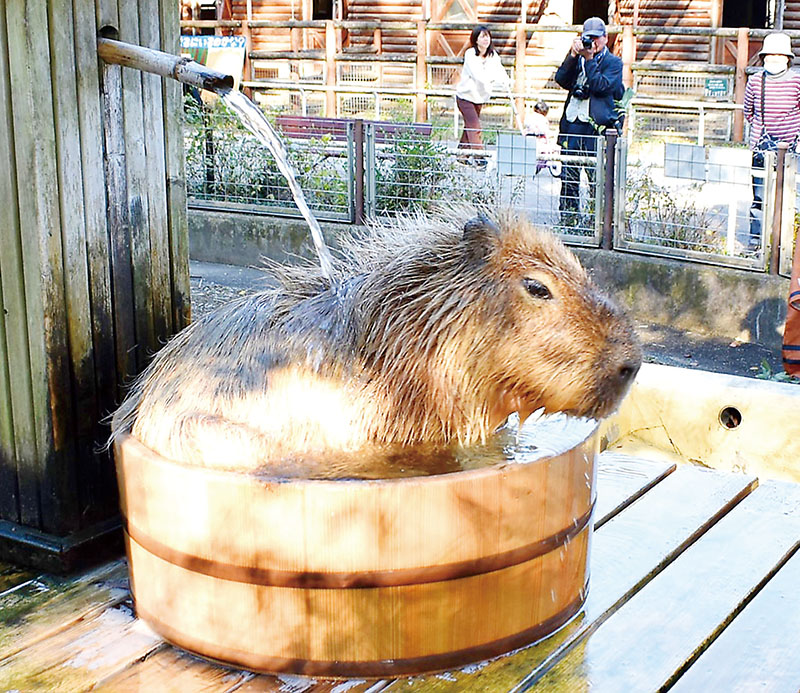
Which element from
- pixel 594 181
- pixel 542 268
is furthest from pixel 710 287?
pixel 542 268

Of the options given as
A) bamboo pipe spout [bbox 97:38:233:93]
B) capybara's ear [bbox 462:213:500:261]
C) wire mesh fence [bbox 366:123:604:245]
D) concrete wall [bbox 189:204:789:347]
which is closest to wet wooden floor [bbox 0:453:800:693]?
capybara's ear [bbox 462:213:500:261]

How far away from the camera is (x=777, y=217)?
7.03m

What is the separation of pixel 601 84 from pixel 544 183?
92cm

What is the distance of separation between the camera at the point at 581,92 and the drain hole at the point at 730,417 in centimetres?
552

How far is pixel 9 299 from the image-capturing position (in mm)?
2564

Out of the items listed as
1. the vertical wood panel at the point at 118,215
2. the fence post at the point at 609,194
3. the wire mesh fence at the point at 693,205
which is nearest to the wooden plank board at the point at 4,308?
the vertical wood panel at the point at 118,215

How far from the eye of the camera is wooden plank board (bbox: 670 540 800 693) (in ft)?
7.33

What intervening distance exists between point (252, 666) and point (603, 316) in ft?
3.25

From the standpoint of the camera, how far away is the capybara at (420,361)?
2.19 metres

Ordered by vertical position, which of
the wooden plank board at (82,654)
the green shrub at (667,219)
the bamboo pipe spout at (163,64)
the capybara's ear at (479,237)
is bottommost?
the wooden plank board at (82,654)

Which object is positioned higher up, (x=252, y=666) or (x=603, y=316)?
(x=603, y=316)

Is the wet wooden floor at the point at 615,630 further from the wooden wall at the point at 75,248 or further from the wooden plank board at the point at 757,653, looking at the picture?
the wooden wall at the point at 75,248

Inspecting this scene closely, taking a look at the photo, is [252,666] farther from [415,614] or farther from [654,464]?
[654,464]

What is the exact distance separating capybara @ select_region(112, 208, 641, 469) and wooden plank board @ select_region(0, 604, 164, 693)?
42 cm
